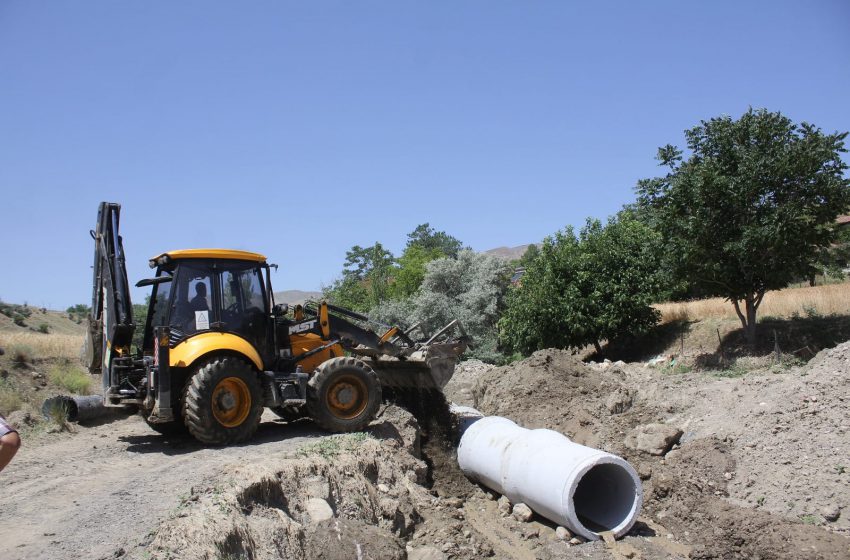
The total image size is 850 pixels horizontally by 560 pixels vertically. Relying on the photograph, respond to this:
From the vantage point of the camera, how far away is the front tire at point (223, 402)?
8688mm

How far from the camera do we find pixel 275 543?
21.1ft

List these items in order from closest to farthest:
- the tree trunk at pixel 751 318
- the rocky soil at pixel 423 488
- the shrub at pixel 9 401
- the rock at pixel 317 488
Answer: the rocky soil at pixel 423 488 → the rock at pixel 317 488 → the shrub at pixel 9 401 → the tree trunk at pixel 751 318

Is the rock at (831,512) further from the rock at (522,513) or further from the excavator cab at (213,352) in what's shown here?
the excavator cab at (213,352)

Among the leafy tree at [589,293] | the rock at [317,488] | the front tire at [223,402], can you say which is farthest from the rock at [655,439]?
the leafy tree at [589,293]

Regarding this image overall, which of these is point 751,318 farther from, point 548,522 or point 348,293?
point 348,293

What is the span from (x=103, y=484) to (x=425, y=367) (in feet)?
16.9

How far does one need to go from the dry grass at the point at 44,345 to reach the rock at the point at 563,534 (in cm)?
1508

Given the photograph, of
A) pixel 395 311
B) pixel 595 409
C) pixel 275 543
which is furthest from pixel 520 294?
pixel 275 543

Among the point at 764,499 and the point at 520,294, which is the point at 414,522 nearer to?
the point at 764,499

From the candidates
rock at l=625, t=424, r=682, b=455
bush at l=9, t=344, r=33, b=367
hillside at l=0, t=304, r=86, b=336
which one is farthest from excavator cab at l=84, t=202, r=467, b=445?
hillside at l=0, t=304, r=86, b=336

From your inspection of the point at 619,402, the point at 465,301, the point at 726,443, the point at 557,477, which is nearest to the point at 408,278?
the point at 465,301

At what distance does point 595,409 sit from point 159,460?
28.3 ft

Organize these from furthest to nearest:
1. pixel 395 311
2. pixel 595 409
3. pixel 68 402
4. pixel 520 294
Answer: pixel 395 311, pixel 520 294, pixel 595 409, pixel 68 402

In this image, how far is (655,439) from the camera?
37.9ft
